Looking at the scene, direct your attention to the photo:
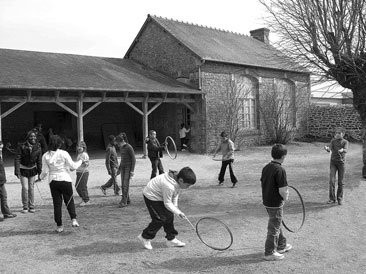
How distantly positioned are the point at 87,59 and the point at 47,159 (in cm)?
1498

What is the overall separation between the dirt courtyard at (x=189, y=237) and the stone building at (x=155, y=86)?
20.4ft

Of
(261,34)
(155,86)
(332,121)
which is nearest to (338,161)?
(155,86)

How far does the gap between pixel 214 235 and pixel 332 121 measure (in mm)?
20901

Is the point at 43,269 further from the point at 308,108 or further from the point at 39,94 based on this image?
the point at 308,108

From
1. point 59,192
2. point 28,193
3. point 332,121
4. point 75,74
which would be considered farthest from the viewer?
point 332,121

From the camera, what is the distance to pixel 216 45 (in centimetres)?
2195

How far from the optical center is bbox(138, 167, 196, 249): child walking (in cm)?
495

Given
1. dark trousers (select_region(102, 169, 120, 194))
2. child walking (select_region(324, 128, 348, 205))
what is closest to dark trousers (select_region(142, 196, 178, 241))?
dark trousers (select_region(102, 169, 120, 194))

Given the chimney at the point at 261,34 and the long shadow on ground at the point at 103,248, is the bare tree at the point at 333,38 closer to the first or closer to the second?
the long shadow on ground at the point at 103,248

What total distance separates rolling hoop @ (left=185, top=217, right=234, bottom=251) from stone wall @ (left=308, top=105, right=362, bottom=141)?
19952mm

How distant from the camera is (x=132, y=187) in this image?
10.5 m

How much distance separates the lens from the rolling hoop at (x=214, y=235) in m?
5.42

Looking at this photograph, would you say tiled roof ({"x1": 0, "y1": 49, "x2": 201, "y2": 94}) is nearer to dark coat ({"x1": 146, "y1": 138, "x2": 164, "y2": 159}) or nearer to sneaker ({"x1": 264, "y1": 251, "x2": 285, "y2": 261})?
dark coat ({"x1": 146, "y1": 138, "x2": 164, "y2": 159})

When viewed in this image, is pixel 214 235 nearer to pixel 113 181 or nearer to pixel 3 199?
pixel 113 181
